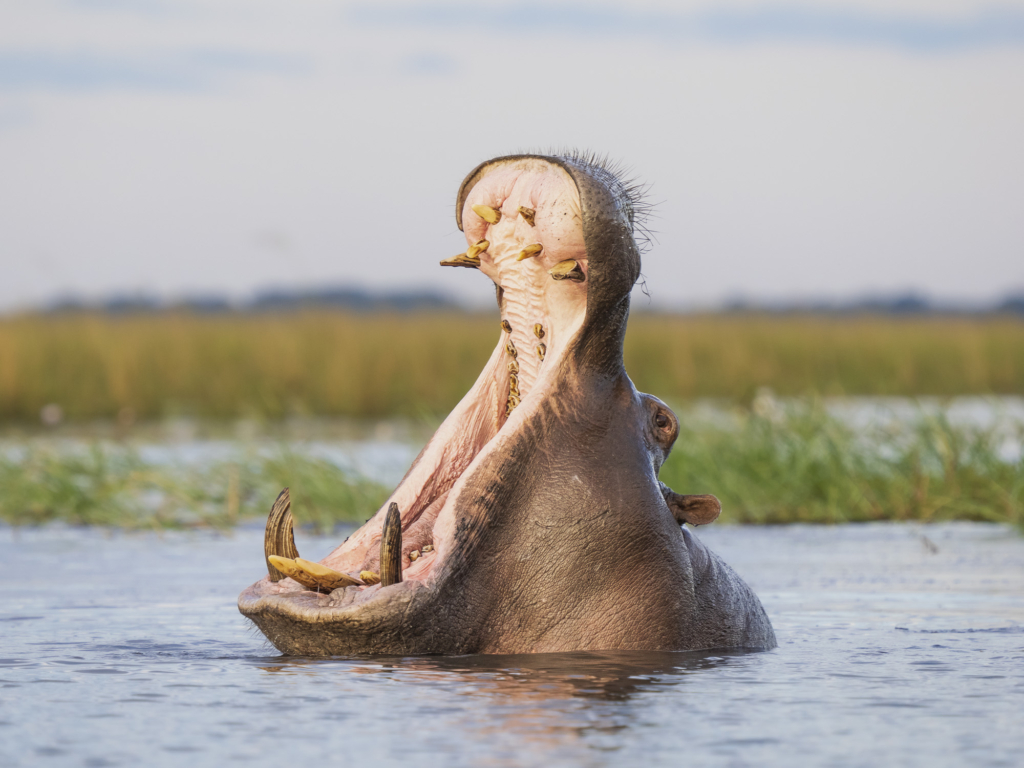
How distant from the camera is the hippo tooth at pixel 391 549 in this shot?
2.88m

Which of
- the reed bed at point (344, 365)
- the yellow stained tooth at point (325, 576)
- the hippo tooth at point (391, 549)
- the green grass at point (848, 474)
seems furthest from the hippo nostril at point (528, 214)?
the reed bed at point (344, 365)

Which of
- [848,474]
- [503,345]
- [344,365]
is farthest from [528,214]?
[344,365]

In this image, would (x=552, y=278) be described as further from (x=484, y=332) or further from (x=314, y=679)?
(x=484, y=332)

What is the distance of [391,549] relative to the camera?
114 inches

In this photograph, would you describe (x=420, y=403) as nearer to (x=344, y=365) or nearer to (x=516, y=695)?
(x=344, y=365)

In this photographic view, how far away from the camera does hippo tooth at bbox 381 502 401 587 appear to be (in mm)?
2875

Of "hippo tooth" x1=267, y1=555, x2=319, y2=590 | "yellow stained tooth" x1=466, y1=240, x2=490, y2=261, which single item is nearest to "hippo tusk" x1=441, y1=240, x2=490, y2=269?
"yellow stained tooth" x1=466, y1=240, x2=490, y2=261

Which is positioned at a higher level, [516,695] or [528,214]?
[528,214]

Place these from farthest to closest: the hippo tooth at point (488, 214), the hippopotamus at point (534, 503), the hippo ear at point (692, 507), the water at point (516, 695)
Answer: the hippo ear at point (692, 507), the hippo tooth at point (488, 214), the hippopotamus at point (534, 503), the water at point (516, 695)

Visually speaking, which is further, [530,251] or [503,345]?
[503,345]

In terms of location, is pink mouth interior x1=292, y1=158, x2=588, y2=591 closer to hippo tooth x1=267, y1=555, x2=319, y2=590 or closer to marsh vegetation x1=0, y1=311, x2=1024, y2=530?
hippo tooth x1=267, y1=555, x2=319, y2=590

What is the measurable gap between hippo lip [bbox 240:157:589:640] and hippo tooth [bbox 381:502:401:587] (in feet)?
0.08

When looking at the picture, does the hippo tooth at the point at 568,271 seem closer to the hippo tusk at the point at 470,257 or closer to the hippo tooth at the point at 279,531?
the hippo tusk at the point at 470,257

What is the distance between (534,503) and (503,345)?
378 mm
